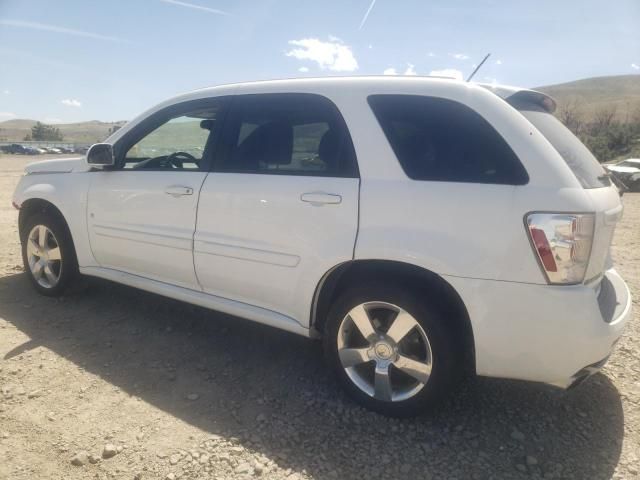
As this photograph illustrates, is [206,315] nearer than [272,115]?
No

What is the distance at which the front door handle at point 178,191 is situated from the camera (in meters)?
3.17

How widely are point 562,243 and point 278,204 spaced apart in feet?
4.98

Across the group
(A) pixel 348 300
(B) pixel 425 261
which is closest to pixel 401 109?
(B) pixel 425 261

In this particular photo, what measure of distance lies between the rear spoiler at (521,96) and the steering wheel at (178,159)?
2.11m

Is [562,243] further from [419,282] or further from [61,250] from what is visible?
[61,250]

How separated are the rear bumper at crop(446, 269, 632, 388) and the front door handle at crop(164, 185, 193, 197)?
185 centimetres

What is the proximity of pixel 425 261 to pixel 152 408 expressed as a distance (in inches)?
69.6

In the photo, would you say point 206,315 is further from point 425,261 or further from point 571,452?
point 571,452

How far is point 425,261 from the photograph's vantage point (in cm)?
230

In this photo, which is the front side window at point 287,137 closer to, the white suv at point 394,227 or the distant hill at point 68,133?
the white suv at point 394,227

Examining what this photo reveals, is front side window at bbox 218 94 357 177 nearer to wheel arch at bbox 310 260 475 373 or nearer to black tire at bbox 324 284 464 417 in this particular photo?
wheel arch at bbox 310 260 475 373

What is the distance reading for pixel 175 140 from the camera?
3.60 m

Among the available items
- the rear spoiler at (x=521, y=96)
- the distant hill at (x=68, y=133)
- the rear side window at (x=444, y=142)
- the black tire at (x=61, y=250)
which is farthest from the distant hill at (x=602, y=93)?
the distant hill at (x=68, y=133)

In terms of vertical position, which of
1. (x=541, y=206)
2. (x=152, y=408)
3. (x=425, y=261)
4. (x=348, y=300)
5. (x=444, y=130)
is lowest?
(x=152, y=408)
